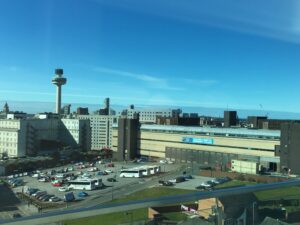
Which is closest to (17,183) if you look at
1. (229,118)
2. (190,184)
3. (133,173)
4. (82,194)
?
(82,194)

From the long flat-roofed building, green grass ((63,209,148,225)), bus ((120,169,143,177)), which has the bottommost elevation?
bus ((120,169,143,177))

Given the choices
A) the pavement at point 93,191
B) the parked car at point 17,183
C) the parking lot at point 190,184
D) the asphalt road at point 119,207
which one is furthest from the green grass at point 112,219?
the parked car at point 17,183

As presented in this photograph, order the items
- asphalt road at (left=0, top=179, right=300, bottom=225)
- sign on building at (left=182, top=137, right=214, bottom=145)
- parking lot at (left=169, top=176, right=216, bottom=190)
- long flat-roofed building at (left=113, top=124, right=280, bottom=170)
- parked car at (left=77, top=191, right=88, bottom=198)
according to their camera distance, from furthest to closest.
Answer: sign on building at (left=182, top=137, right=214, bottom=145)
long flat-roofed building at (left=113, top=124, right=280, bottom=170)
parking lot at (left=169, top=176, right=216, bottom=190)
parked car at (left=77, top=191, right=88, bottom=198)
asphalt road at (left=0, top=179, right=300, bottom=225)

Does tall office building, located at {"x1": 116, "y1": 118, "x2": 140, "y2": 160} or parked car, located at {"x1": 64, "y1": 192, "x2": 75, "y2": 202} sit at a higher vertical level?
tall office building, located at {"x1": 116, "y1": 118, "x2": 140, "y2": 160}

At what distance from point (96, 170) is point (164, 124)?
7.74 meters

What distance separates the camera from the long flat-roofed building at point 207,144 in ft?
60.0

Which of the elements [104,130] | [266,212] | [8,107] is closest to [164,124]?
[104,130]

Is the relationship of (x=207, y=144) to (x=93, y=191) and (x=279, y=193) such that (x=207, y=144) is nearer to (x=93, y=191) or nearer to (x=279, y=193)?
(x=93, y=191)

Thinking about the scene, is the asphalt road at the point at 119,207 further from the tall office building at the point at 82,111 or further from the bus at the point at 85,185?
the tall office building at the point at 82,111

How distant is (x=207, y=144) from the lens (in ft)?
Result: 67.9

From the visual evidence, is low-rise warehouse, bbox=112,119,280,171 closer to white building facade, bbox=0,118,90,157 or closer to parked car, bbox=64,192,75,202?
white building facade, bbox=0,118,90,157

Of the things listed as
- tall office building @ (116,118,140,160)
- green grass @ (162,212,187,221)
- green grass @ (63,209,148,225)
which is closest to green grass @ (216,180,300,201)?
green grass @ (162,212,187,221)

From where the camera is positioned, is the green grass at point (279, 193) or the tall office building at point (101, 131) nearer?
the green grass at point (279, 193)

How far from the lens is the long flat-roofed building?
1828 centimetres
